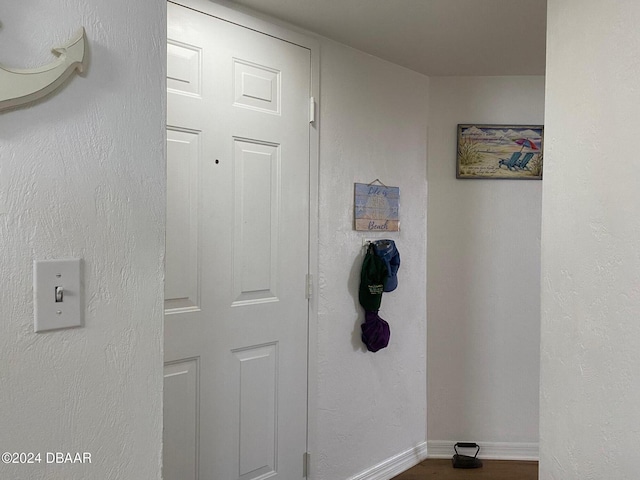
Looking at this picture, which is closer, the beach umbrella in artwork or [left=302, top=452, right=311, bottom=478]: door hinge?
[left=302, top=452, right=311, bottom=478]: door hinge

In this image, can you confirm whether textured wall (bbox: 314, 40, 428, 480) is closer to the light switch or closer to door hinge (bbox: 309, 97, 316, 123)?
door hinge (bbox: 309, 97, 316, 123)

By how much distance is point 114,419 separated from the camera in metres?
0.86

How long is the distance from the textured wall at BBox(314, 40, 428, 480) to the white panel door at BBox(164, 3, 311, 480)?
164mm

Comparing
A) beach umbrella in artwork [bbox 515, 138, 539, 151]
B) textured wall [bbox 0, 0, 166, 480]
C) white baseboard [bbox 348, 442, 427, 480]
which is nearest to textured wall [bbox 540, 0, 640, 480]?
textured wall [bbox 0, 0, 166, 480]

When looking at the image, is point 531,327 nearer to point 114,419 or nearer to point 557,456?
point 557,456

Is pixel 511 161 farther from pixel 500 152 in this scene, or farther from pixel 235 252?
pixel 235 252

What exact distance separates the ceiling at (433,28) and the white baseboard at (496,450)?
2.14 meters

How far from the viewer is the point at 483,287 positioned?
3168 mm

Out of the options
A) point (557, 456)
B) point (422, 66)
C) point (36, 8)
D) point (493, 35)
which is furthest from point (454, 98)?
point (36, 8)

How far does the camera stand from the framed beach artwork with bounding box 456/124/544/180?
10.3 feet

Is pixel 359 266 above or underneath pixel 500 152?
underneath

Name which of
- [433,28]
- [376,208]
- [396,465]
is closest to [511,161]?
[376,208]

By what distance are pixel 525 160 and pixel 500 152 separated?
15 centimetres

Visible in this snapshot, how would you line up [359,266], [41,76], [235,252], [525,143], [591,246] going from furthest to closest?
[525,143] < [359,266] < [235,252] < [591,246] < [41,76]
